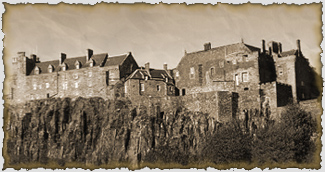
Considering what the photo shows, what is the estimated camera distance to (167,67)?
4538 cm

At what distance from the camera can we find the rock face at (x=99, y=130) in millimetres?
36438

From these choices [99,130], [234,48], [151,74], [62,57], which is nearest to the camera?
[99,130]

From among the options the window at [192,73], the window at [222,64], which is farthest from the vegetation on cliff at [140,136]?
the window at [222,64]

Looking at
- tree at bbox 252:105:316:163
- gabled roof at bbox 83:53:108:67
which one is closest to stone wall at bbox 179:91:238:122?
tree at bbox 252:105:316:163

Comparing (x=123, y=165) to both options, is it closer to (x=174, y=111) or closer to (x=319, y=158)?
(x=174, y=111)

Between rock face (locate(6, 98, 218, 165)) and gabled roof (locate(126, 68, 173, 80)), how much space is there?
2715mm

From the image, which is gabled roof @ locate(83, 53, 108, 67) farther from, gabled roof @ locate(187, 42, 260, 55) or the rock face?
gabled roof @ locate(187, 42, 260, 55)

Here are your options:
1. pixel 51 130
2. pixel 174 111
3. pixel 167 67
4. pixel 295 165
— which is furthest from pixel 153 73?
pixel 295 165

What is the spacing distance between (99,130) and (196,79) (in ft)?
29.8

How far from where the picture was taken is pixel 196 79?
42.6 meters

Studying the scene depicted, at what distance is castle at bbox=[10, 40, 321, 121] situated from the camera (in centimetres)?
3775

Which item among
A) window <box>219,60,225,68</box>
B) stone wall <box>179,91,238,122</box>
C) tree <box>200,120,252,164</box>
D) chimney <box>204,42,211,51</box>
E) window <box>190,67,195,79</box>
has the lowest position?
tree <box>200,120,252,164</box>

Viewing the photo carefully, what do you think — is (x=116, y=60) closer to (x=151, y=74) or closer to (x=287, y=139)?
(x=151, y=74)

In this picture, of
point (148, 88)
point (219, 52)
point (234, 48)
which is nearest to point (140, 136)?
point (148, 88)
